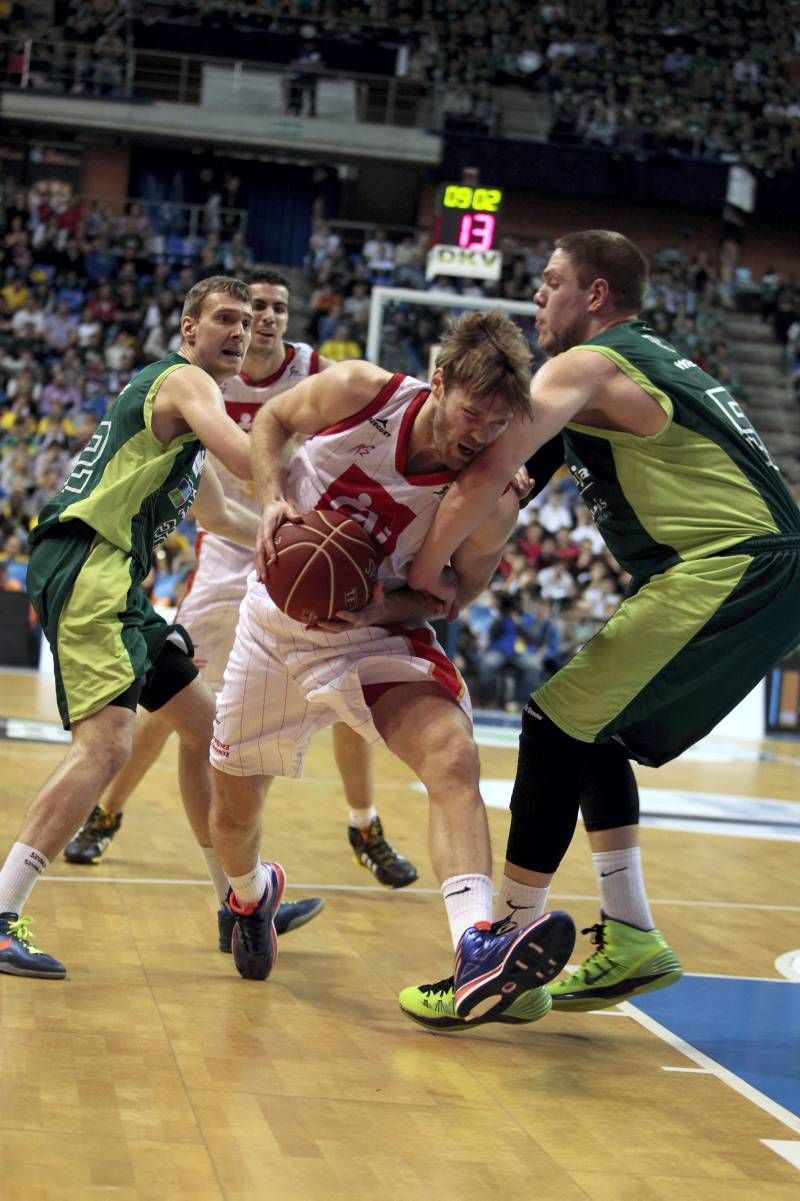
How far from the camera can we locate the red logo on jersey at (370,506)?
12.2 ft

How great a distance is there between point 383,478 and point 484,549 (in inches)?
12.3

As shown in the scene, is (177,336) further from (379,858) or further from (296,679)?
(296,679)

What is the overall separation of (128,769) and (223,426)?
2143 mm

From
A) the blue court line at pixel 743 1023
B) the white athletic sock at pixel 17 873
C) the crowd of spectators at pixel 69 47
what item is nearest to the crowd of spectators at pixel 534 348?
the crowd of spectators at pixel 69 47

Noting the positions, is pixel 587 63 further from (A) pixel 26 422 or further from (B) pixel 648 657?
(B) pixel 648 657

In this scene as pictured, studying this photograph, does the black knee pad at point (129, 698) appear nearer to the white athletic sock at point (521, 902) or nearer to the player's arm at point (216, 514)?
the player's arm at point (216, 514)

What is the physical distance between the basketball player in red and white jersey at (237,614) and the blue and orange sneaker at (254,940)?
1.49m

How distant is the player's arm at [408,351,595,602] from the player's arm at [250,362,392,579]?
334 millimetres

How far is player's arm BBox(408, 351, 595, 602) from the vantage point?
138 inches

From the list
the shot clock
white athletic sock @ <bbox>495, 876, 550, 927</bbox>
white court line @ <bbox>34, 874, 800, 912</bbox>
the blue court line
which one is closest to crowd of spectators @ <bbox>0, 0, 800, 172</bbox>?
the shot clock

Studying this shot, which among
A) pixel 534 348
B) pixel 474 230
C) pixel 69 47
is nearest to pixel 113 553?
pixel 474 230

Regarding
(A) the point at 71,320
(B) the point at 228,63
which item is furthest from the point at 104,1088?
(B) the point at 228,63

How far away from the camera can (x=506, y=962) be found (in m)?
3.22

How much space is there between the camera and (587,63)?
2450cm
